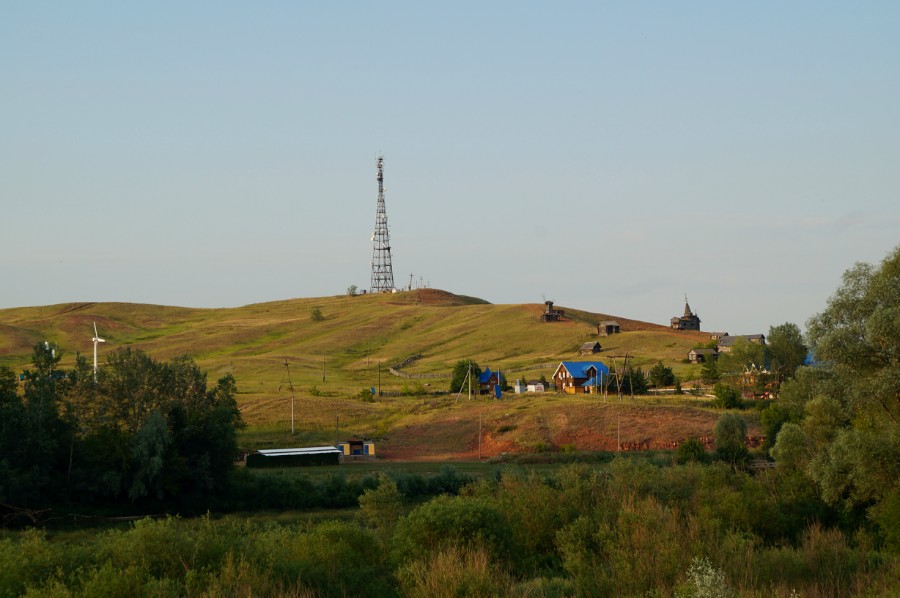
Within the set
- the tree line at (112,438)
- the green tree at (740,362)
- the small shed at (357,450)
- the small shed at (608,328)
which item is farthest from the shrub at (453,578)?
the small shed at (608,328)

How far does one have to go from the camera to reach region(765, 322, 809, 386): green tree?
101000 mm

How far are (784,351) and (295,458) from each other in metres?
58.0

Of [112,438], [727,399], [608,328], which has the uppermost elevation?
[608,328]

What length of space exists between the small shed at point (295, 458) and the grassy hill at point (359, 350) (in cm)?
989

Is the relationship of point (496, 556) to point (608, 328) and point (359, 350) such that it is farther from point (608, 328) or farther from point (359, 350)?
point (359, 350)

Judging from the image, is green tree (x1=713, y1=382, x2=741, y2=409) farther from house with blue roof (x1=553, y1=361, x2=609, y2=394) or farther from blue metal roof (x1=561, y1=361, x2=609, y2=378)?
blue metal roof (x1=561, y1=361, x2=609, y2=378)

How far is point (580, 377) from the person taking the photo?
103750 millimetres

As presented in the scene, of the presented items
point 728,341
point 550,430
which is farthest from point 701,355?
point 550,430

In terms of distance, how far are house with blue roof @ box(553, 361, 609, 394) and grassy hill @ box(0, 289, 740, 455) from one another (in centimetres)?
777

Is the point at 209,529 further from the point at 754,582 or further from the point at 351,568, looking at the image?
the point at 754,582

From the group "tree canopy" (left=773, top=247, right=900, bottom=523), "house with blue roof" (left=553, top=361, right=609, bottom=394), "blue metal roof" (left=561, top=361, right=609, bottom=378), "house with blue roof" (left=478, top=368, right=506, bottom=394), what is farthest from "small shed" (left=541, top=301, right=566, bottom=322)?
"tree canopy" (left=773, top=247, right=900, bottom=523)

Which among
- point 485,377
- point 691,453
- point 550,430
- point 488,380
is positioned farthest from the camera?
point 485,377

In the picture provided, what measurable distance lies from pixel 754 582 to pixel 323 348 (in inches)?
5247

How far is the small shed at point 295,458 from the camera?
216 ft
